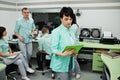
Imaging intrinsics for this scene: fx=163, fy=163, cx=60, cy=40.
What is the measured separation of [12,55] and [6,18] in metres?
1.81

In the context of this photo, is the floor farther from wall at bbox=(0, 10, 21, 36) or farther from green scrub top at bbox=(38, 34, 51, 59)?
wall at bbox=(0, 10, 21, 36)

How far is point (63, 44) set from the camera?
1.96 meters

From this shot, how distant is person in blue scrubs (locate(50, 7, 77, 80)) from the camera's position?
6.23 feet

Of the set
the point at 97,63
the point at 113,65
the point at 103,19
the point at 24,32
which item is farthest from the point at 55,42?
the point at 103,19

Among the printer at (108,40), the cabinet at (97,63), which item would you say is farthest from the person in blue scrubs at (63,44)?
the printer at (108,40)

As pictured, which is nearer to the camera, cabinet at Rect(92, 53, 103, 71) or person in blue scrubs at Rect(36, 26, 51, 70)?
person in blue scrubs at Rect(36, 26, 51, 70)

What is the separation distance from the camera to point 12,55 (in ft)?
10.8

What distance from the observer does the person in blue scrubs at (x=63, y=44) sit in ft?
6.23

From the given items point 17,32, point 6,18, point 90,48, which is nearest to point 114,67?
point 90,48

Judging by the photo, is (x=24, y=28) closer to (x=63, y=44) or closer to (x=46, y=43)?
(x=46, y=43)

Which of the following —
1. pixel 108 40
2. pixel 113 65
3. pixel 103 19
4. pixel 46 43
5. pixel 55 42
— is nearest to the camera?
pixel 55 42

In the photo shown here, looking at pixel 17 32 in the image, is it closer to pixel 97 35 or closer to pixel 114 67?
pixel 97 35

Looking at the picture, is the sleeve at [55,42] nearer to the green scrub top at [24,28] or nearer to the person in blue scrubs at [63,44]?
the person in blue scrubs at [63,44]

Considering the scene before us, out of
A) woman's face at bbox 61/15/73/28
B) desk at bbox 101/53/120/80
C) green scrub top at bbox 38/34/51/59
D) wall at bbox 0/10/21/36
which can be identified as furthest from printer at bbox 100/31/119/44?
wall at bbox 0/10/21/36
